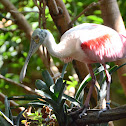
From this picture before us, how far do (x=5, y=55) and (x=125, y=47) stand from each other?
1.68m

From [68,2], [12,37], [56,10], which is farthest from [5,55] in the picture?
[56,10]

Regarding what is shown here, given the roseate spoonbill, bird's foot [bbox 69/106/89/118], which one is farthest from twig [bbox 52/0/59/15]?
bird's foot [bbox 69/106/89/118]

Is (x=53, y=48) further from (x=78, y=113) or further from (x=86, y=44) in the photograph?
(x=78, y=113)

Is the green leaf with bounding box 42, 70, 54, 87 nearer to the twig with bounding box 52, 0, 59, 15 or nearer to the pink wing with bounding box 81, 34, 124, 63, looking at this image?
the pink wing with bounding box 81, 34, 124, 63

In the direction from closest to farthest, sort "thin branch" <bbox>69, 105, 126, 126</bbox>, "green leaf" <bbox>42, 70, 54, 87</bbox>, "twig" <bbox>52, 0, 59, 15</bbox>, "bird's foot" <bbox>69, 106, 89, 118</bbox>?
"thin branch" <bbox>69, 105, 126, 126</bbox> → "bird's foot" <bbox>69, 106, 89, 118</bbox> → "green leaf" <bbox>42, 70, 54, 87</bbox> → "twig" <bbox>52, 0, 59, 15</bbox>

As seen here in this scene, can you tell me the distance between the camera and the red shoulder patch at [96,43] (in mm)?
1630

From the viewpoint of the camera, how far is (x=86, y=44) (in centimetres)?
163

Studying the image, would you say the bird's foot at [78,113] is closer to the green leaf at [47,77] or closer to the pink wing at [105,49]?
the green leaf at [47,77]

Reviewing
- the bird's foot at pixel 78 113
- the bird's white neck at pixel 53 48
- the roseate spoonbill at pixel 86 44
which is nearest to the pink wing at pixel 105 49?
the roseate spoonbill at pixel 86 44

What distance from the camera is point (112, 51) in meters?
1.74

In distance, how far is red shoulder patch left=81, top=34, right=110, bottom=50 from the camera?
163 centimetres

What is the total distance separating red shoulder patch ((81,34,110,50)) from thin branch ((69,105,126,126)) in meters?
0.40

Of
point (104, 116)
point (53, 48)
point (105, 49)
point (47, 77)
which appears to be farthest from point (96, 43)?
point (104, 116)

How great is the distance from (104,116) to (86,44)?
0.47 m
